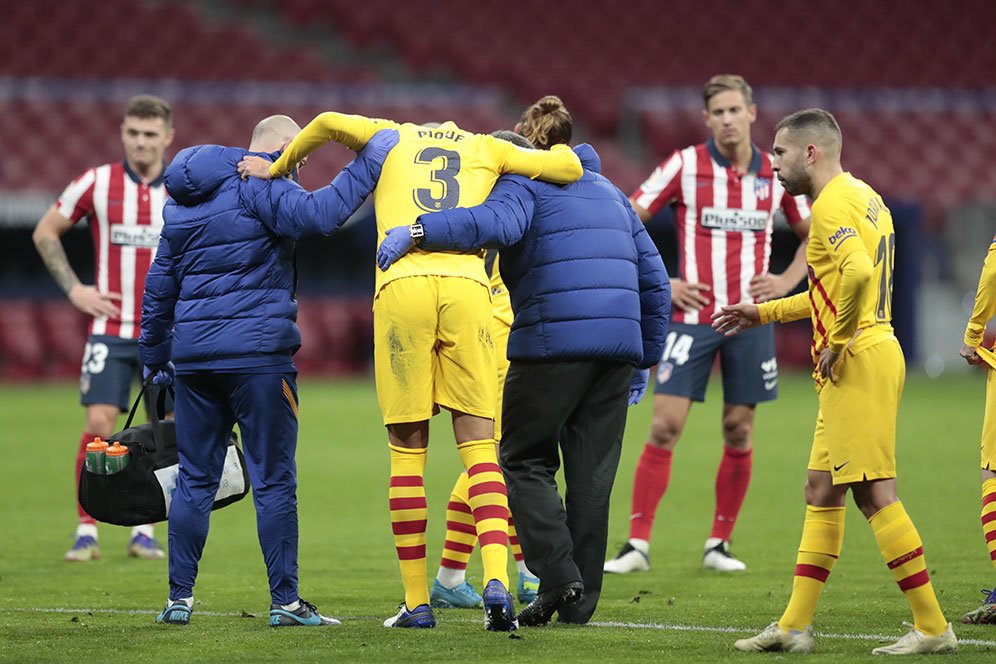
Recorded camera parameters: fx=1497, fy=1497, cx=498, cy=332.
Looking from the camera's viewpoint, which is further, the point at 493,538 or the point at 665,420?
the point at 665,420

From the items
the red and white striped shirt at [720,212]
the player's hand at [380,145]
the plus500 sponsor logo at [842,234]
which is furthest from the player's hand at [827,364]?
the red and white striped shirt at [720,212]

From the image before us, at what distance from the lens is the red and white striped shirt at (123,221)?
26.4ft

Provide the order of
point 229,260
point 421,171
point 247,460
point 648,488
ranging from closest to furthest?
point 421,171, point 229,260, point 247,460, point 648,488

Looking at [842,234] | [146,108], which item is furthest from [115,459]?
[842,234]

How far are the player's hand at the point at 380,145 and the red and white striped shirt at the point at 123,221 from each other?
2768 millimetres

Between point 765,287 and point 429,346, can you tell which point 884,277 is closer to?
point 429,346

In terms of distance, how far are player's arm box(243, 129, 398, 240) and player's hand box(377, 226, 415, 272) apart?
19 cm

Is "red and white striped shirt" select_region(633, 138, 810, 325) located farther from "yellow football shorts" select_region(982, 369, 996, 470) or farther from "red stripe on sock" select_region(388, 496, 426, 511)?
"red stripe on sock" select_region(388, 496, 426, 511)

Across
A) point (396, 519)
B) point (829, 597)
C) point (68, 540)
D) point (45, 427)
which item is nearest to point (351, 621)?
point (396, 519)

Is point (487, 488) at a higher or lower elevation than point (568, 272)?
lower

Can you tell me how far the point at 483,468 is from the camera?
18.3 feet

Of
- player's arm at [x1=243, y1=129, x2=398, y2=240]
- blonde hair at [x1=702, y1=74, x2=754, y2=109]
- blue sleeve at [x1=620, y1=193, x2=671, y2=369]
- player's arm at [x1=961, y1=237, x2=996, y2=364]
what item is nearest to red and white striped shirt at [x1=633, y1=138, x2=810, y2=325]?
blonde hair at [x1=702, y1=74, x2=754, y2=109]

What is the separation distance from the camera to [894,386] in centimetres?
509

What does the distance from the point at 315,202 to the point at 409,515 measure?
47.9 inches
